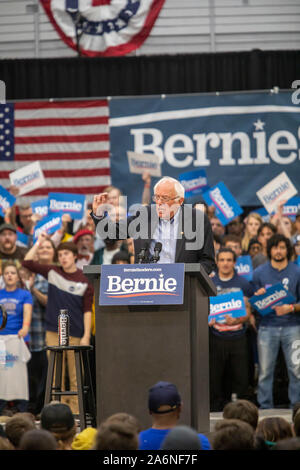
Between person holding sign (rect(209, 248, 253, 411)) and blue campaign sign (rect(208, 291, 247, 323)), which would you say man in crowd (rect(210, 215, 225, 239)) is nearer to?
person holding sign (rect(209, 248, 253, 411))

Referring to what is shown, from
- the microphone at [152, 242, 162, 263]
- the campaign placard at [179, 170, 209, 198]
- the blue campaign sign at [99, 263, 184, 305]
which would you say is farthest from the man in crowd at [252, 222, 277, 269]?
the blue campaign sign at [99, 263, 184, 305]

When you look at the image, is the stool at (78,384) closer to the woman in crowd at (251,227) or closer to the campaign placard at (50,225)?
the campaign placard at (50,225)

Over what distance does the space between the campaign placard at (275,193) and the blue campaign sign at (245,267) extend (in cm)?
134

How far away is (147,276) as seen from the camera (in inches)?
171

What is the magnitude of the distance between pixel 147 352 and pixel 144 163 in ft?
20.6

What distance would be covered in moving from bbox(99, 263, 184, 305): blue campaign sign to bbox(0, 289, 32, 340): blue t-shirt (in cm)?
352

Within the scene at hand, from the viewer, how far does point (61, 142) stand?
11.8 meters

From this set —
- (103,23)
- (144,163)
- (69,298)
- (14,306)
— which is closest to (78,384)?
(69,298)

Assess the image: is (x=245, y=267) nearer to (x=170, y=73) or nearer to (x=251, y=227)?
(x=251, y=227)

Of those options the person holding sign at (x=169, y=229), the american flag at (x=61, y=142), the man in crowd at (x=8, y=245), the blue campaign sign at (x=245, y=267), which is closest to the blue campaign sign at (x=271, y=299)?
the blue campaign sign at (x=245, y=267)

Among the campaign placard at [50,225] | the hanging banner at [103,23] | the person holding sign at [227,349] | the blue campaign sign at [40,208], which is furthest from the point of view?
the hanging banner at [103,23]

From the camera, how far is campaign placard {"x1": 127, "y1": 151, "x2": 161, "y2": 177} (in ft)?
34.0

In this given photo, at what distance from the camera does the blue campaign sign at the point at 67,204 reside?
369 inches
